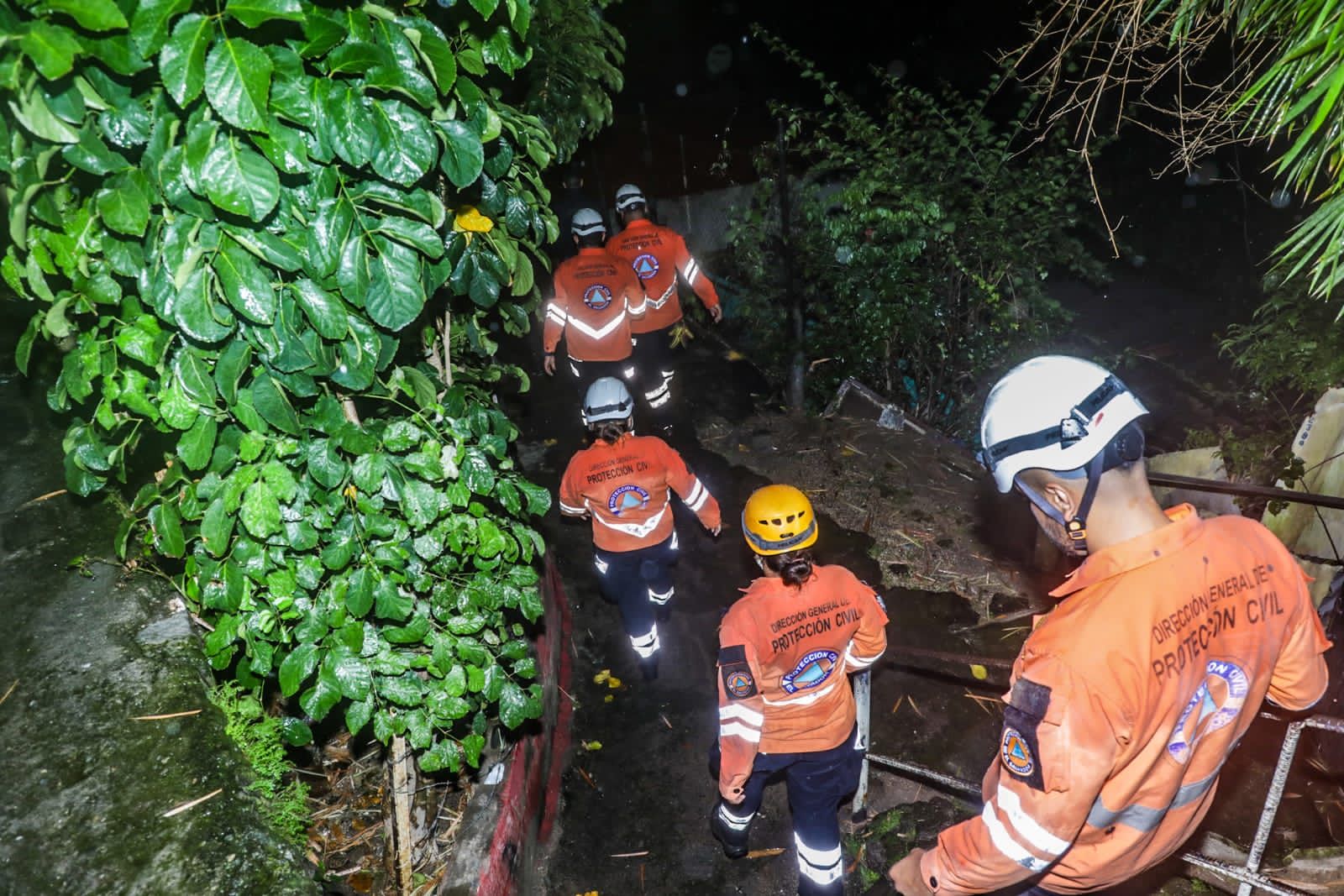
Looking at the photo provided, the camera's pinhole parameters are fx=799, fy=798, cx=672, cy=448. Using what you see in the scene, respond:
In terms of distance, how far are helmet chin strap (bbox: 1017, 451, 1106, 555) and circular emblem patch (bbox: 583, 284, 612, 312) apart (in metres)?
5.09

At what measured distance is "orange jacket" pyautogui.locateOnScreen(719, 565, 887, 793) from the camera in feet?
11.1

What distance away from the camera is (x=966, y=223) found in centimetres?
735

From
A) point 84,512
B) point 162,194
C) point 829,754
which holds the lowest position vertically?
point 84,512

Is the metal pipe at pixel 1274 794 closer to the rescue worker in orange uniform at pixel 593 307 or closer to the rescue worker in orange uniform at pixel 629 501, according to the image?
the rescue worker in orange uniform at pixel 629 501

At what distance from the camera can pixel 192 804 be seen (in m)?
2.71

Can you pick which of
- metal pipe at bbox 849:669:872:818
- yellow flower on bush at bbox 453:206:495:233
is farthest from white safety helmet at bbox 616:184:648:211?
metal pipe at bbox 849:669:872:818

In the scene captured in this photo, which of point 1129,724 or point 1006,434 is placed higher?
point 1006,434

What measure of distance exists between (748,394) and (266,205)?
725 centimetres

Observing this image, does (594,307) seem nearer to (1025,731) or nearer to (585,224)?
(585,224)

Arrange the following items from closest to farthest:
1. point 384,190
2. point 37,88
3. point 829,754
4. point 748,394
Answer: point 37,88, point 384,190, point 829,754, point 748,394

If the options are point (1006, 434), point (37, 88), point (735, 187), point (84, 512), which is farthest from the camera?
point (735, 187)

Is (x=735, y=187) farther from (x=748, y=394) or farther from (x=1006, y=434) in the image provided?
(x=1006, y=434)

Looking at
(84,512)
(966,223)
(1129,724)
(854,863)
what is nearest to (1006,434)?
(1129,724)

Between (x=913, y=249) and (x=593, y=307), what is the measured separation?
2.99 m
